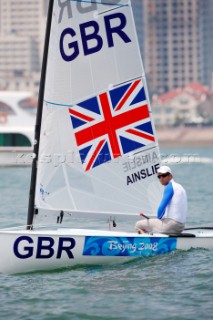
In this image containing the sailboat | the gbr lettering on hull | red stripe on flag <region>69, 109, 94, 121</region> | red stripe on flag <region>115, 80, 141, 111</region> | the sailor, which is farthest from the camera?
red stripe on flag <region>115, 80, 141, 111</region>

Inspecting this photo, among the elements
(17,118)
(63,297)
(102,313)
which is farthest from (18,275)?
(17,118)

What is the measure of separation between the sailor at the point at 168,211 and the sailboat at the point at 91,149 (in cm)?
19

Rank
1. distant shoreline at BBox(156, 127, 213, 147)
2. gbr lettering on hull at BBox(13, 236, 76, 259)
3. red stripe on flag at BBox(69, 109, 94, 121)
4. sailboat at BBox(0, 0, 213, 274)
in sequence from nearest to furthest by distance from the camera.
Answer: gbr lettering on hull at BBox(13, 236, 76, 259), sailboat at BBox(0, 0, 213, 274), red stripe on flag at BBox(69, 109, 94, 121), distant shoreline at BBox(156, 127, 213, 147)

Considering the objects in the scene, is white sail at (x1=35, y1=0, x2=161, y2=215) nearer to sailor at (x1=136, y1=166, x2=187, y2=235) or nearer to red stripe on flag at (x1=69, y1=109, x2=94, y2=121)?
red stripe on flag at (x1=69, y1=109, x2=94, y2=121)

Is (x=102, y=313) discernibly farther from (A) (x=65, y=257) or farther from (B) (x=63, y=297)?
(A) (x=65, y=257)

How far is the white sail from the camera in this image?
1253 centimetres

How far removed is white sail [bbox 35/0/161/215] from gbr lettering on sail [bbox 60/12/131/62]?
0.5 inches

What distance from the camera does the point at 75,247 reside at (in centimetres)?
1220

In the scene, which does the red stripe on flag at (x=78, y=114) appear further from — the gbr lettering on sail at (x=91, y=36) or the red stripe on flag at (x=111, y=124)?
the gbr lettering on sail at (x=91, y=36)

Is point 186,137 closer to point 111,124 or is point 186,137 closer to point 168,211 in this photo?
point 111,124

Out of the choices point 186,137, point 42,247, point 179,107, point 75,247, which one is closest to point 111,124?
point 75,247

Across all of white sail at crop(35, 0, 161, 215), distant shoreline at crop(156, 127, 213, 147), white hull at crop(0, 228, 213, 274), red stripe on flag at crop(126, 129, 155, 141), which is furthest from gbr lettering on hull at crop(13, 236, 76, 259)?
distant shoreline at crop(156, 127, 213, 147)

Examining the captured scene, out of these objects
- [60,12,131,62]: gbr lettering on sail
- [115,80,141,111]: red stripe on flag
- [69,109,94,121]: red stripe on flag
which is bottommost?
[69,109,94,121]: red stripe on flag

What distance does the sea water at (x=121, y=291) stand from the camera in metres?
10.3
